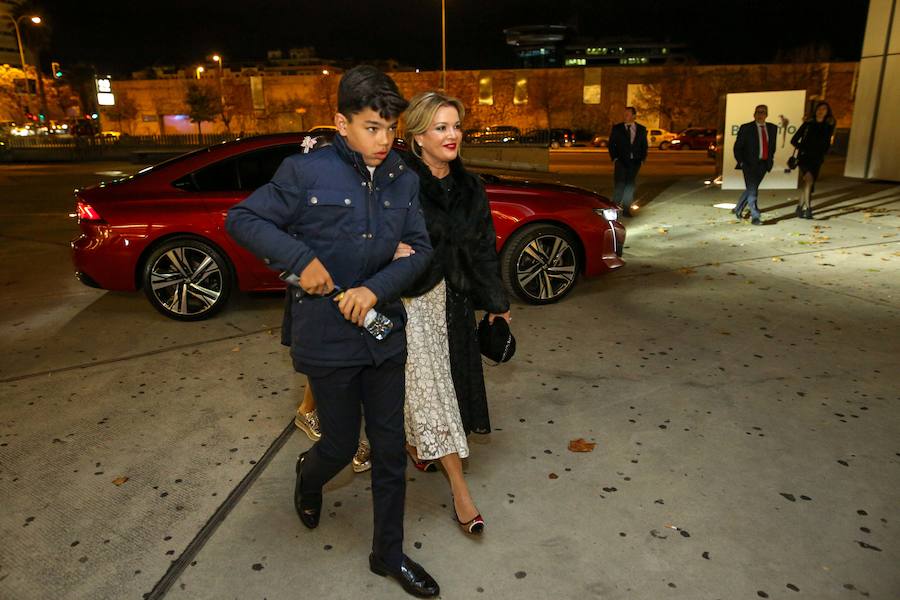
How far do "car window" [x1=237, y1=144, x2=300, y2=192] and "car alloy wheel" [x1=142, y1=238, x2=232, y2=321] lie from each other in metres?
0.64

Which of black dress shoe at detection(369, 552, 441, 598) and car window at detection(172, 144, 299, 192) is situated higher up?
car window at detection(172, 144, 299, 192)

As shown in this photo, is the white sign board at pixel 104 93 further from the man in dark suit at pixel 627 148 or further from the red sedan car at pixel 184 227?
the red sedan car at pixel 184 227

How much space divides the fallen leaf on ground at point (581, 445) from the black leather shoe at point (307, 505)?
1379mm

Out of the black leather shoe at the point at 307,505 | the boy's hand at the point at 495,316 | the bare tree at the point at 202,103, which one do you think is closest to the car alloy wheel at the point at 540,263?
the boy's hand at the point at 495,316

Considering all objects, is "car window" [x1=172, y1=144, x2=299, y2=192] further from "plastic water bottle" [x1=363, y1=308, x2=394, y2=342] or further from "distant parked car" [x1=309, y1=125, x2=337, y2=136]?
"plastic water bottle" [x1=363, y1=308, x2=394, y2=342]

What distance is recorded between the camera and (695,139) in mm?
Result: 39875

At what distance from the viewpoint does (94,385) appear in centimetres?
437

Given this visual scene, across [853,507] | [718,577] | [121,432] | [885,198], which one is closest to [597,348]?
[853,507]

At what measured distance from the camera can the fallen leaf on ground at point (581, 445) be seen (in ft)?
11.4

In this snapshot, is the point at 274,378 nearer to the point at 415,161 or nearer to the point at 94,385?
the point at 94,385

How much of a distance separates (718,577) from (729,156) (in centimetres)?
1331

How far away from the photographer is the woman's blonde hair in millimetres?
2674

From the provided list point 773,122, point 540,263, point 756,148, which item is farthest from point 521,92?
point 540,263

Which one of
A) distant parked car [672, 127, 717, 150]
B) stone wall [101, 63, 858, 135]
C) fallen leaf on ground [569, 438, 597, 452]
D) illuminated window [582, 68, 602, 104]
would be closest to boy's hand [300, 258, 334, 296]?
fallen leaf on ground [569, 438, 597, 452]
